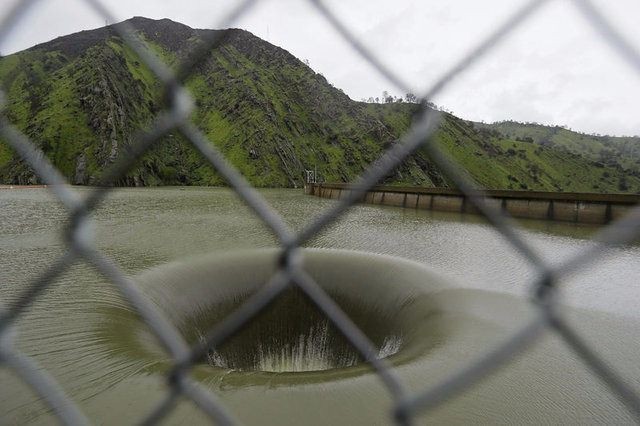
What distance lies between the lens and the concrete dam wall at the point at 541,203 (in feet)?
42.9

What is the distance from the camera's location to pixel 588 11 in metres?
0.58

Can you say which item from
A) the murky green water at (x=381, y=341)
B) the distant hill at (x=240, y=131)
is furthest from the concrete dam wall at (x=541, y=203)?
the distant hill at (x=240, y=131)

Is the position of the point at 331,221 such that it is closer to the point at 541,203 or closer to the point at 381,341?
the point at 381,341

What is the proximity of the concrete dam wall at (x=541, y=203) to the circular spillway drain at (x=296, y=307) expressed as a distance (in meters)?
3.65

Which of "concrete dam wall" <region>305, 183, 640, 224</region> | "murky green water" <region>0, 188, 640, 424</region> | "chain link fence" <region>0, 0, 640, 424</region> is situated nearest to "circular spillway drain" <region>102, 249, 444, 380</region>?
"murky green water" <region>0, 188, 640, 424</region>

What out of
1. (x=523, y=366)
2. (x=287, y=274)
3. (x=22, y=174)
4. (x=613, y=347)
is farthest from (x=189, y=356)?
(x=22, y=174)

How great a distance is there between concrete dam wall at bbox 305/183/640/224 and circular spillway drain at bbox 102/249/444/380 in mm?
3652

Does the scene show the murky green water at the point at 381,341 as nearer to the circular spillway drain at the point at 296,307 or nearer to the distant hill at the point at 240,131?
the circular spillway drain at the point at 296,307

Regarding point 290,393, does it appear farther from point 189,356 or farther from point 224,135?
point 224,135

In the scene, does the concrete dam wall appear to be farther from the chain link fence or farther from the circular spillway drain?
the chain link fence

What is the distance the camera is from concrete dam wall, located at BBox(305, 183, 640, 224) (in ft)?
42.9

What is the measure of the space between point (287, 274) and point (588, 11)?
58 centimetres

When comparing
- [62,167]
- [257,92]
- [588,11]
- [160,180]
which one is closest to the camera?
[588,11]

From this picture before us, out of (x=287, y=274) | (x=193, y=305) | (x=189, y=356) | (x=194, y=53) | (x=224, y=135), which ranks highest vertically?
(x=224, y=135)
